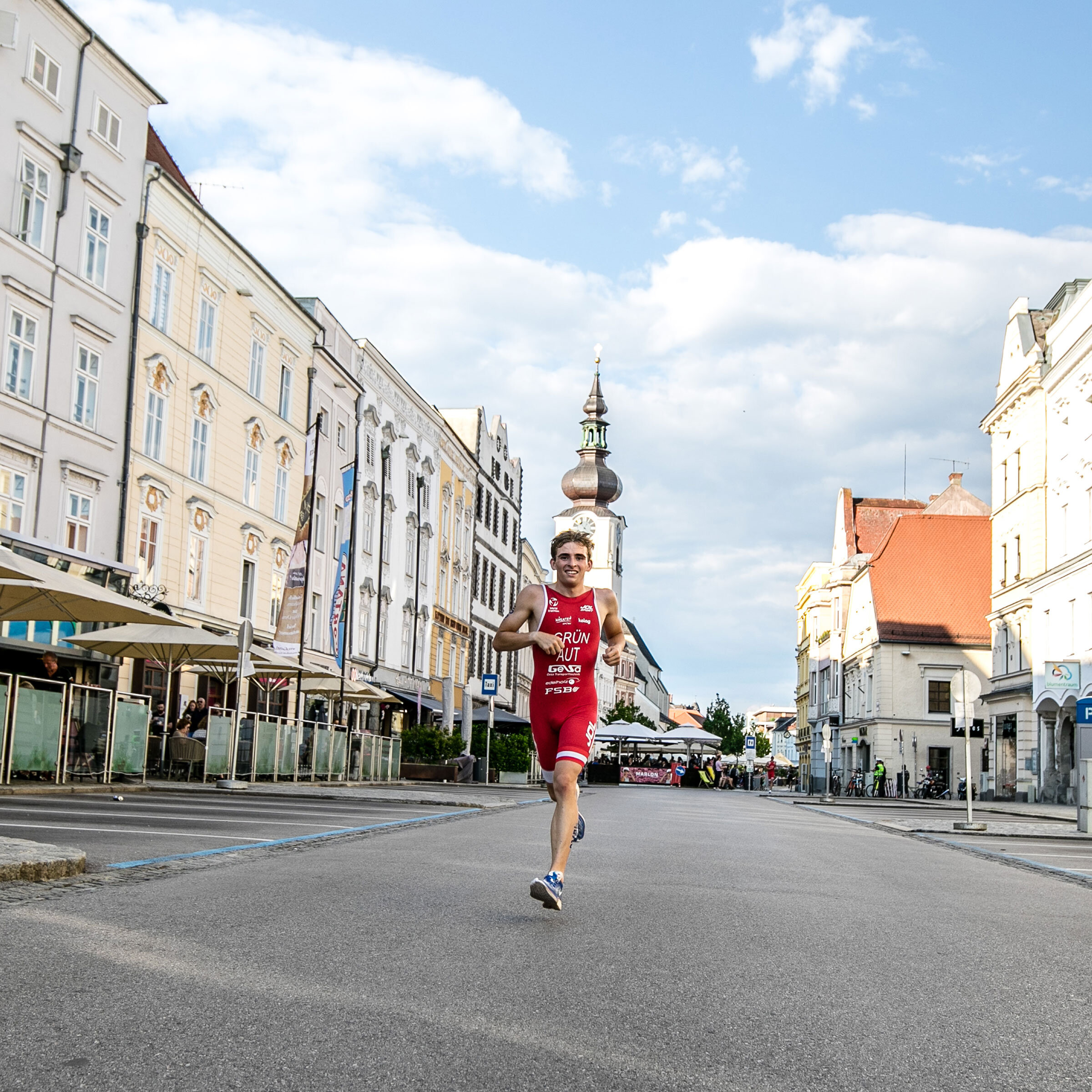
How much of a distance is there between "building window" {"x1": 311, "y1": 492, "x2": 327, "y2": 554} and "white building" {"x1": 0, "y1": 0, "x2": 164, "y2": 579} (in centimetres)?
1275

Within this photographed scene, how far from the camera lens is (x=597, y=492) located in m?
132

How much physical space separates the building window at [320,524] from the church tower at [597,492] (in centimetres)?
Result: 8636

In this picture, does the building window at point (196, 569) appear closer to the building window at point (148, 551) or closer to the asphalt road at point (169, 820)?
the building window at point (148, 551)

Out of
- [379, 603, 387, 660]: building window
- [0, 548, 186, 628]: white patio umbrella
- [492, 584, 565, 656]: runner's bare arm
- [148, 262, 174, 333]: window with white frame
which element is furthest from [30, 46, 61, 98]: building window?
[379, 603, 387, 660]: building window

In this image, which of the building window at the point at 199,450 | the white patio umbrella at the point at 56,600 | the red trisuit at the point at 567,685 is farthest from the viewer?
the building window at the point at 199,450

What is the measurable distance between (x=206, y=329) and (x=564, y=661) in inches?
1157

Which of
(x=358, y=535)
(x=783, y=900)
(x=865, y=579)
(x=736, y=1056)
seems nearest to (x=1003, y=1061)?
(x=736, y=1056)

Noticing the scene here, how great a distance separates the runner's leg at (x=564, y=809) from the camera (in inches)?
284

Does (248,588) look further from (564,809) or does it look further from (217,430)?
(564,809)

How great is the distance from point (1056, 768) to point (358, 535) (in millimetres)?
23801

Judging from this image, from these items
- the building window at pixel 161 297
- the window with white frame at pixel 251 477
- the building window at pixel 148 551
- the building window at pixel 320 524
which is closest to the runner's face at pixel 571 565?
the building window at pixel 148 551

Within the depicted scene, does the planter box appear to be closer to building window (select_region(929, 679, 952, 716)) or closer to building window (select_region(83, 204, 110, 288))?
building window (select_region(83, 204, 110, 288))

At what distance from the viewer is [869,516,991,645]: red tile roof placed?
229 feet

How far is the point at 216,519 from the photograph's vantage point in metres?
35.1
